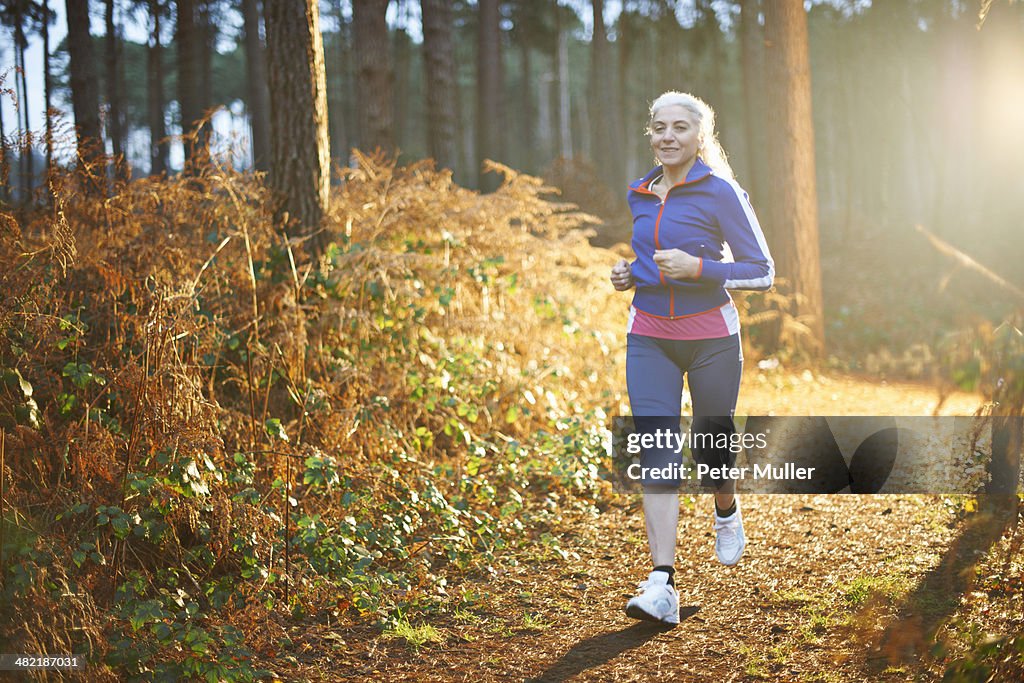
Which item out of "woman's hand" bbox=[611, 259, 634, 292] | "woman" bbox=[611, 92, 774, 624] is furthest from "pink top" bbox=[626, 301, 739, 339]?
"woman's hand" bbox=[611, 259, 634, 292]

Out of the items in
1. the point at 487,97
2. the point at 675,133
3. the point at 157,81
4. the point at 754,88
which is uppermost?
the point at 157,81

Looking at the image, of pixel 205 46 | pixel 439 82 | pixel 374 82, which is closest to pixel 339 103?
pixel 205 46

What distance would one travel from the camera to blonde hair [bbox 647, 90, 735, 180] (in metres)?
4.19

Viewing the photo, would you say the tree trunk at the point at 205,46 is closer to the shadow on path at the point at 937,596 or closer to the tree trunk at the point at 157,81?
the tree trunk at the point at 157,81

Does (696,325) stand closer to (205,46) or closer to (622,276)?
(622,276)

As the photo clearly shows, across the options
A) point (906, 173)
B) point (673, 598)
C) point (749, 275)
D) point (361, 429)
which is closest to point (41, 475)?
point (361, 429)

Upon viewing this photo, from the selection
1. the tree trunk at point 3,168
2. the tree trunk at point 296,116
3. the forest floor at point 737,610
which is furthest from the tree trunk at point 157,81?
the forest floor at point 737,610

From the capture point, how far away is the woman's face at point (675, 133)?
417 centimetres

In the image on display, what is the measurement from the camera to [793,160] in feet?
36.3

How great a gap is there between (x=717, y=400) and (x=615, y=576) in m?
1.35

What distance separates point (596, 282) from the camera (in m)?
8.88

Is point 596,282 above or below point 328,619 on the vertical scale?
above

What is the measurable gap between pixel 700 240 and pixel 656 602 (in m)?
1.65

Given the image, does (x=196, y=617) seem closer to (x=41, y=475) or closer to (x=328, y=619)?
(x=328, y=619)
